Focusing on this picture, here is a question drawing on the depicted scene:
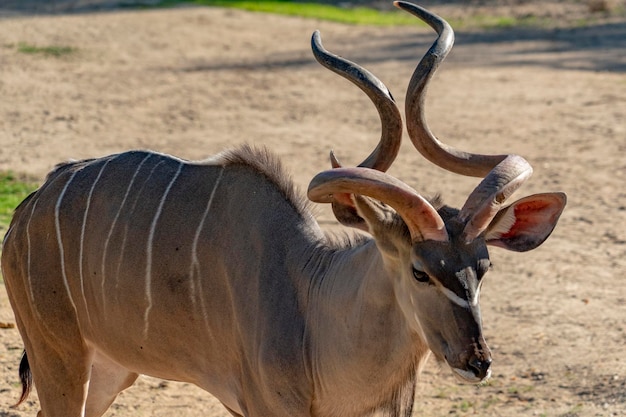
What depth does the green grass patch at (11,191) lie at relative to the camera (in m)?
7.30

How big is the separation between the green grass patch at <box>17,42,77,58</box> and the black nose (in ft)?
33.2

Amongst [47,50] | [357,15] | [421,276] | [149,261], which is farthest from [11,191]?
[357,15]

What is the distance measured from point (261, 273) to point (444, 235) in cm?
84

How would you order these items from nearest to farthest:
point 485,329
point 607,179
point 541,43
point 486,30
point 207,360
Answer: point 207,360 → point 485,329 → point 607,179 → point 541,43 → point 486,30

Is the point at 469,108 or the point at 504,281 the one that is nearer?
the point at 504,281

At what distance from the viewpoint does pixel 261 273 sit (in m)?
3.89

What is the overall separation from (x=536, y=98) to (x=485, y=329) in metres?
5.72

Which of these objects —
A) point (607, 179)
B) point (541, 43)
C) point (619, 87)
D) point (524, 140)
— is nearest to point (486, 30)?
point (541, 43)

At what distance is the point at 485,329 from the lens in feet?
19.2

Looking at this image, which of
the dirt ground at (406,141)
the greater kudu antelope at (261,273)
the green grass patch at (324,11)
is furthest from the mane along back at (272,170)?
the green grass patch at (324,11)

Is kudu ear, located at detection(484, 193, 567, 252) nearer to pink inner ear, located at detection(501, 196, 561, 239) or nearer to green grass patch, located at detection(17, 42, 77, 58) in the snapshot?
pink inner ear, located at detection(501, 196, 561, 239)

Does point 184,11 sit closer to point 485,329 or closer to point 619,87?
point 619,87

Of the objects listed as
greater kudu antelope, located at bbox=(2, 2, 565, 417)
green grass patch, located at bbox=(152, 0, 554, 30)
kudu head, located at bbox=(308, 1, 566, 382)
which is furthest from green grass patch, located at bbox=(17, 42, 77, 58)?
kudu head, located at bbox=(308, 1, 566, 382)

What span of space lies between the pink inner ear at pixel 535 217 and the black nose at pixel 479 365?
1.74 feet
